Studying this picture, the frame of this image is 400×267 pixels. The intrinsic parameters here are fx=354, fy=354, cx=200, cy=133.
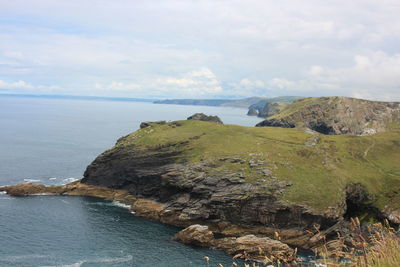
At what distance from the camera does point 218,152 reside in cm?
10862

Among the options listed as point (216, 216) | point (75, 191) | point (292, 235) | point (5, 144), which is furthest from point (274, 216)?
point (5, 144)

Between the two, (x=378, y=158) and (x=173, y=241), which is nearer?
(x=173, y=241)

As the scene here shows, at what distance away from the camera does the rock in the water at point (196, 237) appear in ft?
250

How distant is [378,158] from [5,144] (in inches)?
6896

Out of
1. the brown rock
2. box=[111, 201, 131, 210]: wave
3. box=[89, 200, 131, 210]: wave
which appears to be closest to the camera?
the brown rock

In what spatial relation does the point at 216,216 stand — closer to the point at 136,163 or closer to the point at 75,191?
the point at 136,163

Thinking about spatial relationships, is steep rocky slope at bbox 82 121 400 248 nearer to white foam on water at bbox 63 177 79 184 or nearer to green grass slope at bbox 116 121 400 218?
green grass slope at bbox 116 121 400 218

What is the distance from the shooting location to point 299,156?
345ft

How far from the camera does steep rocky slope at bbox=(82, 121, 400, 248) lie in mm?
85312

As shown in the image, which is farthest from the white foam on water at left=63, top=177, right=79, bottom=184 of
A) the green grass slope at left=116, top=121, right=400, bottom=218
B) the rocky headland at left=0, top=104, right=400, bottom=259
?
the green grass slope at left=116, top=121, right=400, bottom=218

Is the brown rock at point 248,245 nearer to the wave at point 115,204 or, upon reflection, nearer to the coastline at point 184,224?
the coastline at point 184,224

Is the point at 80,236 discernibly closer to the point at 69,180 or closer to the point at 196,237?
the point at 196,237

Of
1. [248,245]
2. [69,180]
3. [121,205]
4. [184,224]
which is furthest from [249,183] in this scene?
[69,180]

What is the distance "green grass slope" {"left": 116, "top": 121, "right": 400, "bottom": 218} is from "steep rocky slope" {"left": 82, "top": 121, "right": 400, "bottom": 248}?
0.96 feet
